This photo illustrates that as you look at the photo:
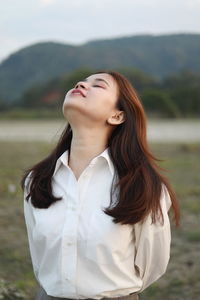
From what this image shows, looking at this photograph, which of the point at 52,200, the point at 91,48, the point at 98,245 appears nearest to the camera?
the point at 98,245

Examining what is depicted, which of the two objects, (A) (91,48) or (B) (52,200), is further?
(A) (91,48)

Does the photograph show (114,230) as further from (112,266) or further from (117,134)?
(117,134)

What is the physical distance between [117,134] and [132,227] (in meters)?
0.36

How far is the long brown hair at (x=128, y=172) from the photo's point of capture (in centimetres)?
186

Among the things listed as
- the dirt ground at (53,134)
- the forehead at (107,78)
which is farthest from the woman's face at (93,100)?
the dirt ground at (53,134)

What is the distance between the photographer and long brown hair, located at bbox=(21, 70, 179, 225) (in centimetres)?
186

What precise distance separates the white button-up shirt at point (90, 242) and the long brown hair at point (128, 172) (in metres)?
0.03

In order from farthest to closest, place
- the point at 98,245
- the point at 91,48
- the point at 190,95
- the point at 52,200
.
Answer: the point at 91,48, the point at 190,95, the point at 52,200, the point at 98,245

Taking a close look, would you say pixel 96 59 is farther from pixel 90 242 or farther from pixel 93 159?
pixel 90 242

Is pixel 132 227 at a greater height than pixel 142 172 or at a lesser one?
lesser

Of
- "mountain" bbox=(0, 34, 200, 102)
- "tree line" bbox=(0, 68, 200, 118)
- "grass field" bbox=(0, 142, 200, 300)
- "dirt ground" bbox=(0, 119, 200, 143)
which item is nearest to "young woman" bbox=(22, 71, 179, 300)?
"grass field" bbox=(0, 142, 200, 300)

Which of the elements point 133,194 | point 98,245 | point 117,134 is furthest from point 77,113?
point 98,245

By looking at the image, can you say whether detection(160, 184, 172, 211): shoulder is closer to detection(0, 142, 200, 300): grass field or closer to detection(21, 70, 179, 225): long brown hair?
detection(21, 70, 179, 225): long brown hair

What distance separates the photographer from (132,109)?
2043 millimetres
